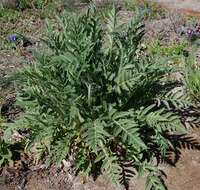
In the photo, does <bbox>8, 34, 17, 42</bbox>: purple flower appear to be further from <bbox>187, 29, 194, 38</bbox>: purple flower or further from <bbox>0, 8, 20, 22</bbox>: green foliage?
<bbox>187, 29, 194, 38</bbox>: purple flower

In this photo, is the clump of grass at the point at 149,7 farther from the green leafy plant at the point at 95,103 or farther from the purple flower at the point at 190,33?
the green leafy plant at the point at 95,103

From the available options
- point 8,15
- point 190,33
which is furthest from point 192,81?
point 8,15

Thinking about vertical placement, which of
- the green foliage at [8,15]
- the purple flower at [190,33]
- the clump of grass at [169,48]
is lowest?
the green foliage at [8,15]

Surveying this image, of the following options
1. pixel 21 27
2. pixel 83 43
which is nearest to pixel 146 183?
pixel 83 43

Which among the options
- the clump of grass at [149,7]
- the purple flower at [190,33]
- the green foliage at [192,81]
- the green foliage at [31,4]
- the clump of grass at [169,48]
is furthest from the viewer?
the green foliage at [31,4]

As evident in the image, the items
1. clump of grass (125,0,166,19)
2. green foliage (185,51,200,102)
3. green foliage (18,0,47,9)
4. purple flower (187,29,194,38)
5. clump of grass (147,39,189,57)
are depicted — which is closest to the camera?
green foliage (185,51,200,102)

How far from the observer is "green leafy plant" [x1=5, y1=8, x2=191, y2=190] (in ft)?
11.5

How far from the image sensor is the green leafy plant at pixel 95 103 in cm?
350

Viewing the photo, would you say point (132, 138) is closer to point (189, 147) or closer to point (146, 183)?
point (146, 183)

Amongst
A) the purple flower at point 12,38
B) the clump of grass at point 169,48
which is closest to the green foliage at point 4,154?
the purple flower at point 12,38

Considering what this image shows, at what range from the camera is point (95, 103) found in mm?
3693

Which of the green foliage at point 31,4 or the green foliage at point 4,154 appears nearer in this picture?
the green foliage at point 4,154

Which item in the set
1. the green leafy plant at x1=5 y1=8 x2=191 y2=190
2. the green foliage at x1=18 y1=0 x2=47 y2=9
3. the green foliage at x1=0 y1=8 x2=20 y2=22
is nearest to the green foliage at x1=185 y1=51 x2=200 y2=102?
the green leafy plant at x1=5 y1=8 x2=191 y2=190

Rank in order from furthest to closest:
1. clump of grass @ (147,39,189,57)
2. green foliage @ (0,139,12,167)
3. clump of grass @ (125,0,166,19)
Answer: clump of grass @ (125,0,166,19) → clump of grass @ (147,39,189,57) → green foliage @ (0,139,12,167)
